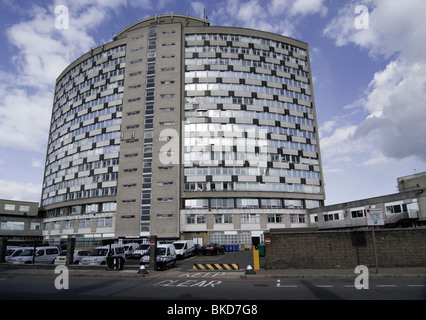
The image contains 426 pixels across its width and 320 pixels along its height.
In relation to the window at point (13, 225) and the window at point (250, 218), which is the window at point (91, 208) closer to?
the window at point (13, 225)

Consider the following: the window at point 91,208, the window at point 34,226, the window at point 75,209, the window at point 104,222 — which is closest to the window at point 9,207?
the window at point 34,226

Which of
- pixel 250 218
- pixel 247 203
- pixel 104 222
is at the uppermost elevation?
pixel 247 203

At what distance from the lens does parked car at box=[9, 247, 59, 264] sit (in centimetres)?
2372

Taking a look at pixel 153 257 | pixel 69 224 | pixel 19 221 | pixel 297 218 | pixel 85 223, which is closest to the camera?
pixel 153 257

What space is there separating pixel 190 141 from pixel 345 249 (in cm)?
3752

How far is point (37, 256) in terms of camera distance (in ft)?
80.1

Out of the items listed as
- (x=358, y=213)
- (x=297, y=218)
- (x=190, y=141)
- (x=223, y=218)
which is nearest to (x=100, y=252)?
(x=223, y=218)

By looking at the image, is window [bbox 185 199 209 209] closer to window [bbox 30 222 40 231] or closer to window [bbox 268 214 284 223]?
window [bbox 268 214 284 223]

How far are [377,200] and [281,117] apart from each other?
24.0m

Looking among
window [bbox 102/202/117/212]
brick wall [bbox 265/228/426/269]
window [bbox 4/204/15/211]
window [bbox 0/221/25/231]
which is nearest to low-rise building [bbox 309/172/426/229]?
brick wall [bbox 265/228/426/269]

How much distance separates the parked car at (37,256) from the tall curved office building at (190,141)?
2275 centimetres

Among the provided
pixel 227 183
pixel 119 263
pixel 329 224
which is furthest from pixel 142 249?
pixel 329 224

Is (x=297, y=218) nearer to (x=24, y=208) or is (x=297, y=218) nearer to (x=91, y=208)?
(x=91, y=208)

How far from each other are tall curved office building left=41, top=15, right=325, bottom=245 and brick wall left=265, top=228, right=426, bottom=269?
31787 mm
